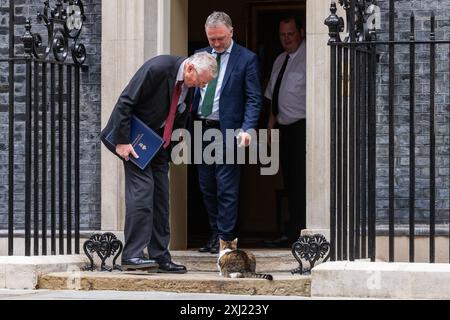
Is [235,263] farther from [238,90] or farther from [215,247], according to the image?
[238,90]

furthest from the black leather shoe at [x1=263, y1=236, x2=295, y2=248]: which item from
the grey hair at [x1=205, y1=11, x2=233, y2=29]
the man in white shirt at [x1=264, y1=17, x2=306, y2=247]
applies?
the grey hair at [x1=205, y1=11, x2=233, y2=29]

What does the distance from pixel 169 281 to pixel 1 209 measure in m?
2.37

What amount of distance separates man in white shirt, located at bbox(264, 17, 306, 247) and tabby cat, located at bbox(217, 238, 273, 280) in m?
2.10

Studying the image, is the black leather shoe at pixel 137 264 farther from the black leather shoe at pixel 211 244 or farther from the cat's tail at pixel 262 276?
the black leather shoe at pixel 211 244

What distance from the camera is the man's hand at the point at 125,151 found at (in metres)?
10.1

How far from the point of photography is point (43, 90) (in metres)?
10.5

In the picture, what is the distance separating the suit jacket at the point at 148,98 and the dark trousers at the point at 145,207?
26 centimetres

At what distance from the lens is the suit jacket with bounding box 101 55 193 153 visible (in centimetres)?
1004

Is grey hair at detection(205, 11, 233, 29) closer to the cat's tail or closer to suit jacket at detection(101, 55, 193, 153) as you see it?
suit jacket at detection(101, 55, 193, 153)

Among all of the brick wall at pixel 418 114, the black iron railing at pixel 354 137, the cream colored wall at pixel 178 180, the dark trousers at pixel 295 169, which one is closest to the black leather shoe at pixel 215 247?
the cream colored wall at pixel 178 180

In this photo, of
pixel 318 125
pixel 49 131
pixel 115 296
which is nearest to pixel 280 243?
pixel 318 125

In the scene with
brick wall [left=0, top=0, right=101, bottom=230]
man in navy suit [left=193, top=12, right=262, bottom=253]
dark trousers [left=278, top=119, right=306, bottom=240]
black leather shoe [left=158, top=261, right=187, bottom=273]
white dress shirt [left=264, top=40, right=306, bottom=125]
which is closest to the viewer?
black leather shoe [left=158, top=261, right=187, bottom=273]

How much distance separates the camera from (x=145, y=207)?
399 inches

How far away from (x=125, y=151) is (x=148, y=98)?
0.42 m
